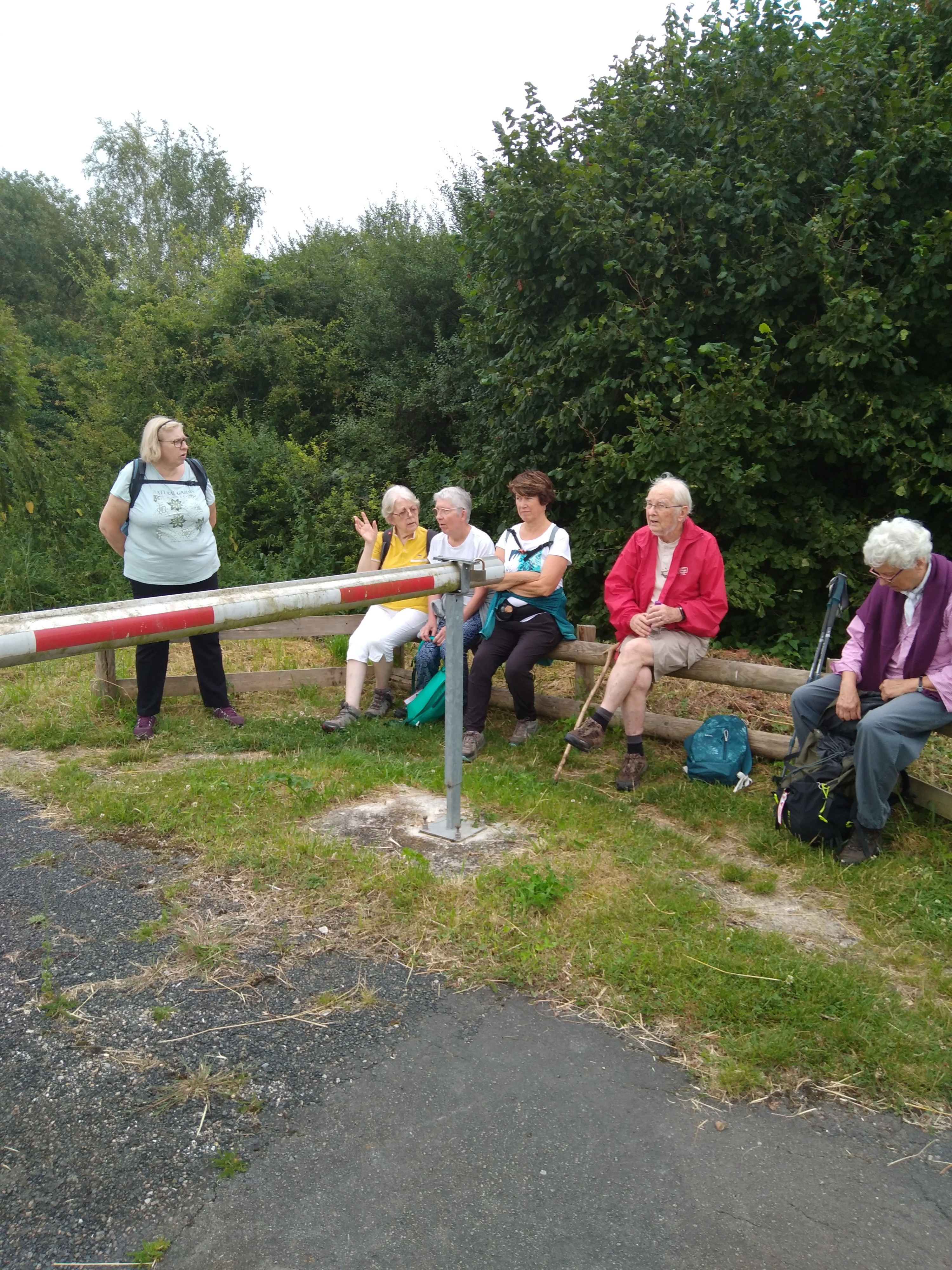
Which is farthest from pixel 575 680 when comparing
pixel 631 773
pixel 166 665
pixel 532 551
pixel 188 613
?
pixel 188 613

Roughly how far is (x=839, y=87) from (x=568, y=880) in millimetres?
6013

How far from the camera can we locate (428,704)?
582 cm

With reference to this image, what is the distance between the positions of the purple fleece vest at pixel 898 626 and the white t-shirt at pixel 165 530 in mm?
3704

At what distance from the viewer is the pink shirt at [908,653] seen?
159 inches

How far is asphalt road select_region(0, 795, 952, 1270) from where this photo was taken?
2.10 m

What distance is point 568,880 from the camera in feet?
12.1

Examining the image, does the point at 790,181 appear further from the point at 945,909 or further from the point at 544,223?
the point at 945,909

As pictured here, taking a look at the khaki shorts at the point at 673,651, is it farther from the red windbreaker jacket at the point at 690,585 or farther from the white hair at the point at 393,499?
the white hair at the point at 393,499

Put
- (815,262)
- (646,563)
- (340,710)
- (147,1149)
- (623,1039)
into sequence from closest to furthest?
(147,1149) < (623,1039) < (646,563) < (340,710) < (815,262)

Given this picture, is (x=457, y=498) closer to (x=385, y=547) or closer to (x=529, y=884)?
(x=385, y=547)

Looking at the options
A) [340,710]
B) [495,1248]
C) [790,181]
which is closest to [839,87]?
[790,181]

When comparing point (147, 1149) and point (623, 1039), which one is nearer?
point (147, 1149)

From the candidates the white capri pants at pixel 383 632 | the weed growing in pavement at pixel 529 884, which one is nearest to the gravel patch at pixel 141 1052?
the weed growing in pavement at pixel 529 884

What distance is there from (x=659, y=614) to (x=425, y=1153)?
3.28 meters
